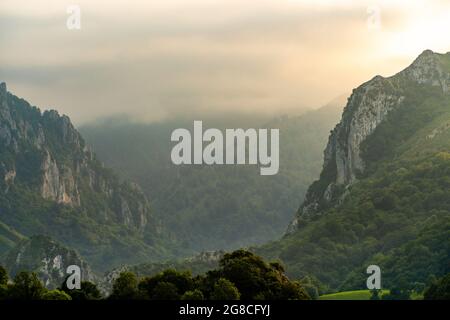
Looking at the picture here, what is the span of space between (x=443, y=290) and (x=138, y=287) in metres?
44.6

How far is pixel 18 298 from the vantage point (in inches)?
4596
